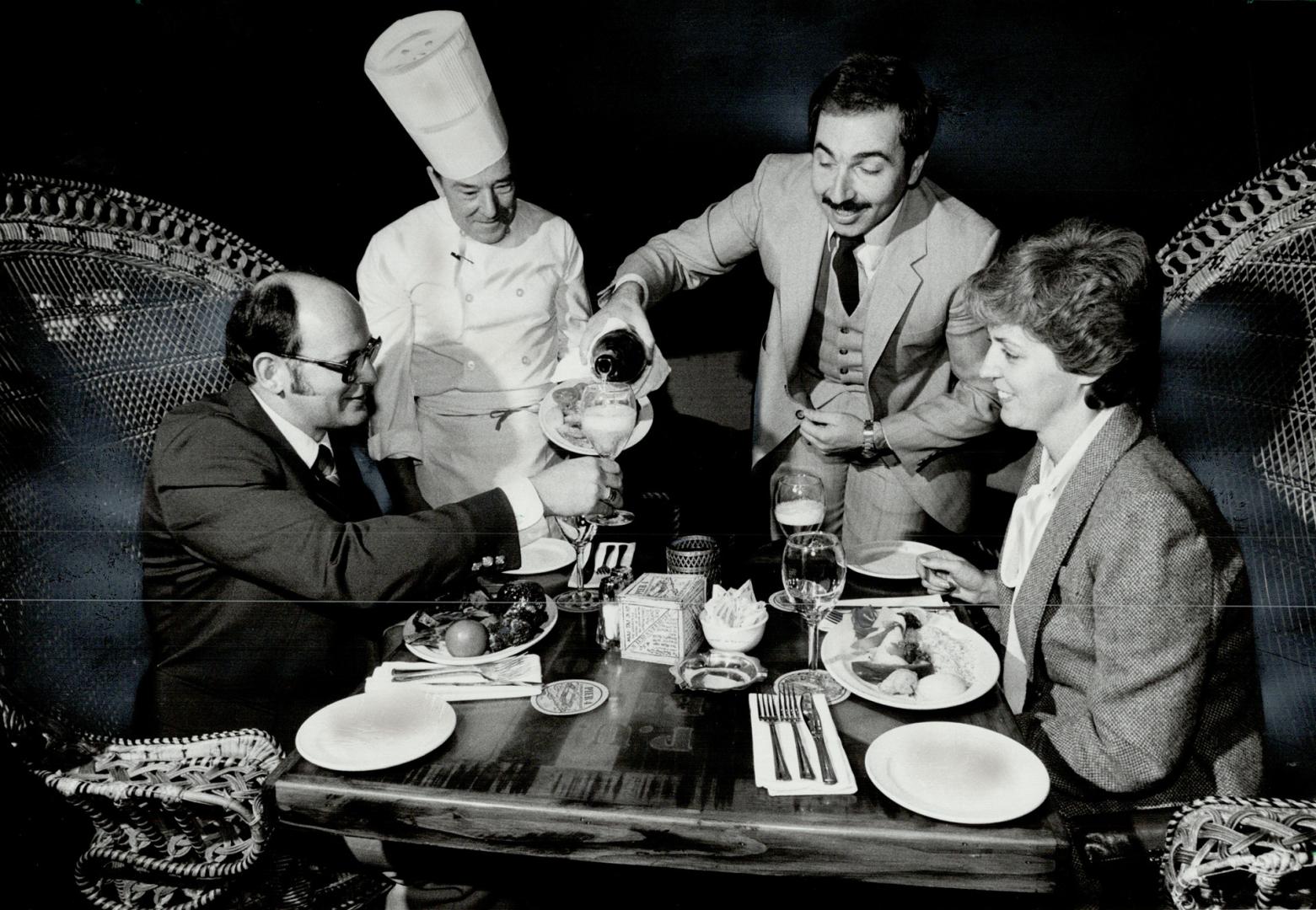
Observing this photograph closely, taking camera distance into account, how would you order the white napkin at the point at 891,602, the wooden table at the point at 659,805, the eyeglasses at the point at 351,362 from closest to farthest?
the wooden table at the point at 659,805 < the white napkin at the point at 891,602 < the eyeglasses at the point at 351,362

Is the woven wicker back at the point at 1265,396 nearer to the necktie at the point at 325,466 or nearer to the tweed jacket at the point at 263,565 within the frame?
the tweed jacket at the point at 263,565

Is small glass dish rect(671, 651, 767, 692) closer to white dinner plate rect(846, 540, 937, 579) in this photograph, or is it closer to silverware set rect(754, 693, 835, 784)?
silverware set rect(754, 693, 835, 784)

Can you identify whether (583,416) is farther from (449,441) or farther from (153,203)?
(153,203)

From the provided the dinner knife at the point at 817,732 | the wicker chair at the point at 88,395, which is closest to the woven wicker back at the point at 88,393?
the wicker chair at the point at 88,395

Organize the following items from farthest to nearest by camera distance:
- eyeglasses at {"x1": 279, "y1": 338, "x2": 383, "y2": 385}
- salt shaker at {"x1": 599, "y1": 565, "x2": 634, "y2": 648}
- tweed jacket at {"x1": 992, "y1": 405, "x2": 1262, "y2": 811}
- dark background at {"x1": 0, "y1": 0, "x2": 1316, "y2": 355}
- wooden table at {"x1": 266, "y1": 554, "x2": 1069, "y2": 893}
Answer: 1. eyeglasses at {"x1": 279, "y1": 338, "x2": 383, "y2": 385}
2. dark background at {"x1": 0, "y1": 0, "x2": 1316, "y2": 355}
3. salt shaker at {"x1": 599, "y1": 565, "x2": 634, "y2": 648}
4. tweed jacket at {"x1": 992, "y1": 405, "x2": 1262, "y2": 811}
5. wooden table at {"x1": 266, "y1": 554, "x2": 1069, "y2": 893}

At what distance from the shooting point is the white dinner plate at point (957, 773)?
3.83 feet

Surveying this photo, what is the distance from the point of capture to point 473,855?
1796 millimetres

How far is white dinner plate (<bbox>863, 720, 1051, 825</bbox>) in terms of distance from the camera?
Answer: 1.17 m

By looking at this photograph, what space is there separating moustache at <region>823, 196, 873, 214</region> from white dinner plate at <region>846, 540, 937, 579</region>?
0.77m

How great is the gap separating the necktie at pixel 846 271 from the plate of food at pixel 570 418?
0.52m

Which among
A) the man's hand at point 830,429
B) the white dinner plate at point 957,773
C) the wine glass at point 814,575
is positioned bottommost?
the white dinner plate at point 957,773

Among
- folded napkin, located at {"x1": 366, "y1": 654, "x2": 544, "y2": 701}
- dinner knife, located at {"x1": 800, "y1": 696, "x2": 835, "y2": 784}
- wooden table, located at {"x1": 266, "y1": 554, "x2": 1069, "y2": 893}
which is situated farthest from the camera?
folded napkin, located at {"x1": 366, "y1": 654, "x2": 544, "y2": 701}

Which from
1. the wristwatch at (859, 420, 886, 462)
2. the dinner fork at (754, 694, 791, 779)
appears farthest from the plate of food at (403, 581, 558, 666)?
the wristwatch at (859, 420, 886, 462)

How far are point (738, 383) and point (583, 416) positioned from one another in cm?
38
